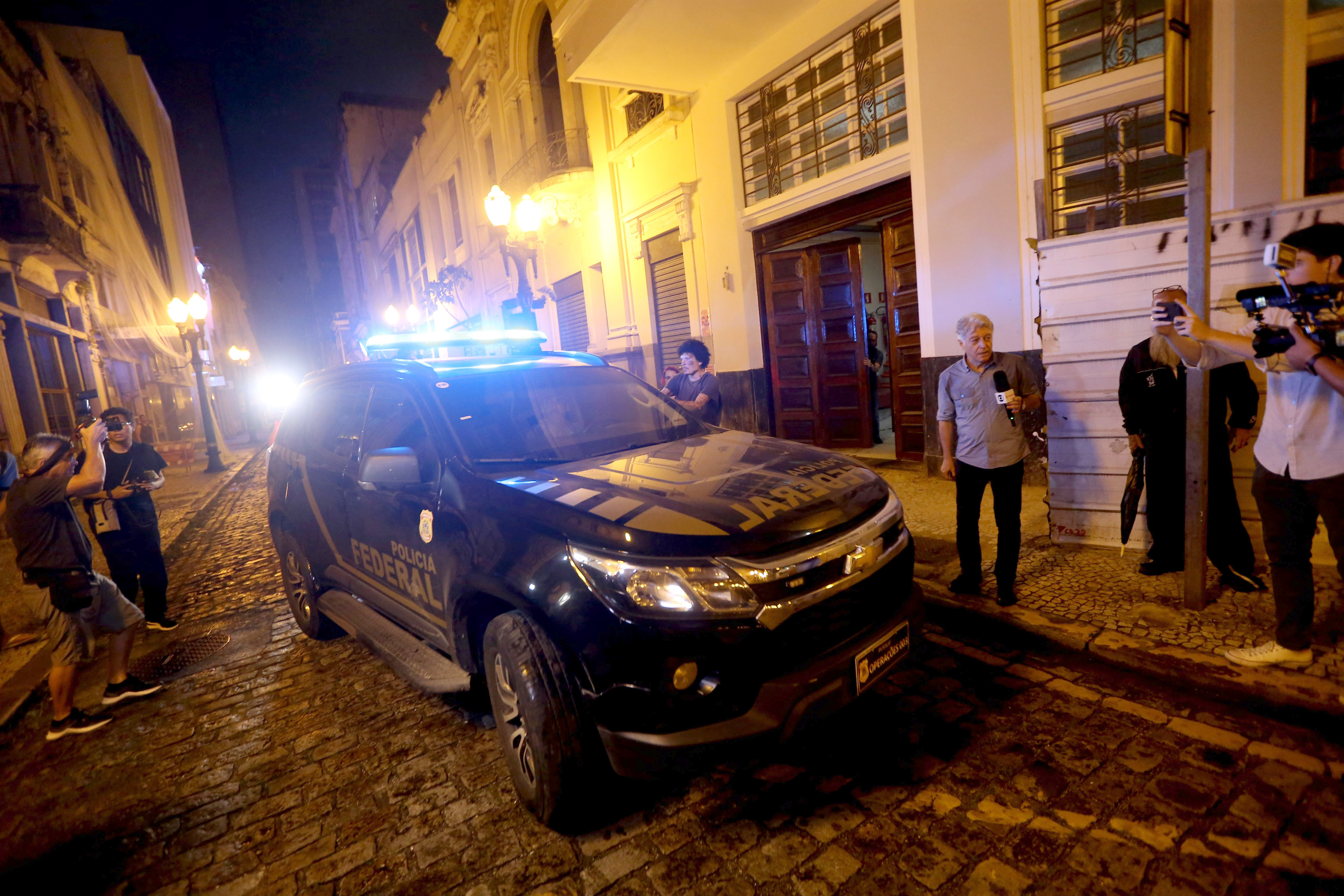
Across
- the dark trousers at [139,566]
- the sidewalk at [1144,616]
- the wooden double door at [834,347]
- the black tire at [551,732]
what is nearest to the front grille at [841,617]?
the black tire at [551,732]

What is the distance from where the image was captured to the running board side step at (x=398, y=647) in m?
2.95

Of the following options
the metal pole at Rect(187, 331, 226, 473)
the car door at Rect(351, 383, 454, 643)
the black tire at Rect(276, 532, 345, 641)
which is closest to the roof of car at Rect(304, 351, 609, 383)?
the car door at Rect(351, 383, 454, 643)

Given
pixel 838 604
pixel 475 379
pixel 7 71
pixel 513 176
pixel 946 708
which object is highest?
pixel 7 71

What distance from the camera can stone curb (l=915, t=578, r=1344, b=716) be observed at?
278 centimetres

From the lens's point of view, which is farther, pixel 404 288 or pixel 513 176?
pixel 404 288

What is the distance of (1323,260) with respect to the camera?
2.59m

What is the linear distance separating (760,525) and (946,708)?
61.2 inches

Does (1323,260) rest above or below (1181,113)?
below

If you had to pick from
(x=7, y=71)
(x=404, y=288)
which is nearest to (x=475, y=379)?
(x=7, y=71)

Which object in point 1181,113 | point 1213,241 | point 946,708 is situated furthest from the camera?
point 1213,241

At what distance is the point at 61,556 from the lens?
12.0ft

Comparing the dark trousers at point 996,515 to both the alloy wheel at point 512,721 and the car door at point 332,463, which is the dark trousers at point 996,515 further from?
the car door at point 332,463

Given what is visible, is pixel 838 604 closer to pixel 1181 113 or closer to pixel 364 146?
pixel 1181 113

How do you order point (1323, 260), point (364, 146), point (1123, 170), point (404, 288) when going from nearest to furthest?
point (1323, 260)
point (1123, 170)
point (404, 288)
point (364, 146)
